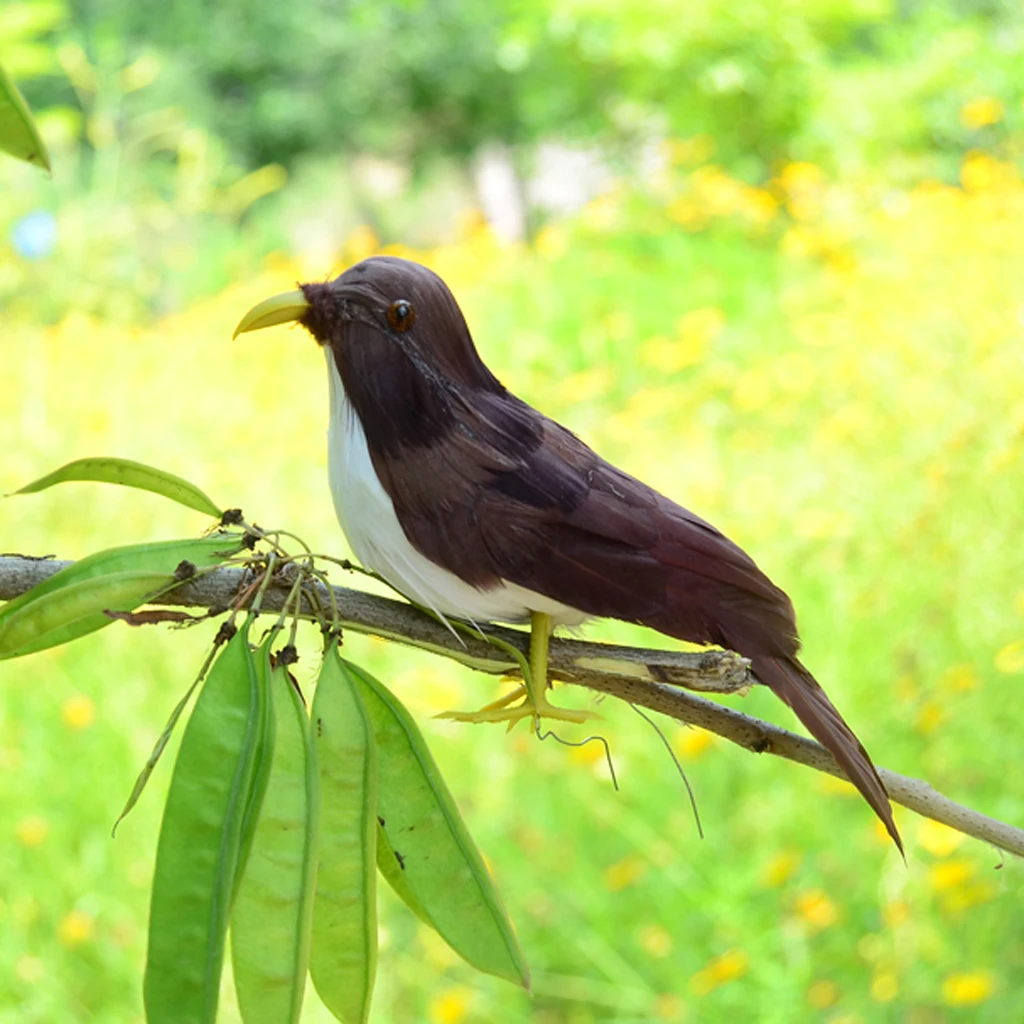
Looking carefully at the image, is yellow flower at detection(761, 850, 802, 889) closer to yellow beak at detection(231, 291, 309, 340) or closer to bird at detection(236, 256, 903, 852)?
bird at detection(236, 256, 903, 852)

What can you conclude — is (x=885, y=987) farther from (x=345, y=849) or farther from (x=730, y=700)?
(x=345, y=849)

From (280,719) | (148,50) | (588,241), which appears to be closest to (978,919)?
(280,719)

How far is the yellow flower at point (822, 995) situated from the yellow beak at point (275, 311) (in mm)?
1131

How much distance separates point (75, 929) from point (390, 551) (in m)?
1.01

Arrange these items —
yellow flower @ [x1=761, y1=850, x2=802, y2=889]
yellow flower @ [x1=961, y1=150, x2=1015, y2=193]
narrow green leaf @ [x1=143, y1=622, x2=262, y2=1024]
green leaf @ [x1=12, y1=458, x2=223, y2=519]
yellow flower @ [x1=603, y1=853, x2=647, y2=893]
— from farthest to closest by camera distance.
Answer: yellow flower @ [x1=961, y1=150, x2=1015, y2=193], yellow flower @ [x1=603, y1=853, x2=647, y2=893], yellow flower @ [x1=761, y1=850, x2=802, y2=889], green leaf @ [x1=12, y1=458, x2=223, y2=519], narrow green leaf @ [x1=143, y1=622, x2=262, y2=1024]

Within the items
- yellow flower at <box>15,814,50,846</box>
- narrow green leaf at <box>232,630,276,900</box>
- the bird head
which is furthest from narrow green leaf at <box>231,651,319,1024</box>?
yellow flower at <box>15,814,50,846</box>

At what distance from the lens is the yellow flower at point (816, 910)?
129 centimetres

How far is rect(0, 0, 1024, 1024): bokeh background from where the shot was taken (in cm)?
147

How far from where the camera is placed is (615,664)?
591 millimetres

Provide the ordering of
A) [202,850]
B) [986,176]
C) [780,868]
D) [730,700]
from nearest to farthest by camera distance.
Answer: [202,850] → [780,868] → [730,700] → [986,176]

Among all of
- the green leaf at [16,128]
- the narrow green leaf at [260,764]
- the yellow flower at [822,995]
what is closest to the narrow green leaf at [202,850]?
the narrow green leaf at [260,764]

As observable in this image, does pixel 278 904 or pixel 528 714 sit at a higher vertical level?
pixel 528 714

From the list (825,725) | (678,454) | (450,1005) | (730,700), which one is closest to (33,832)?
(450,1005)

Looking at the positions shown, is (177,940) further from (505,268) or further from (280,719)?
(505,268)
